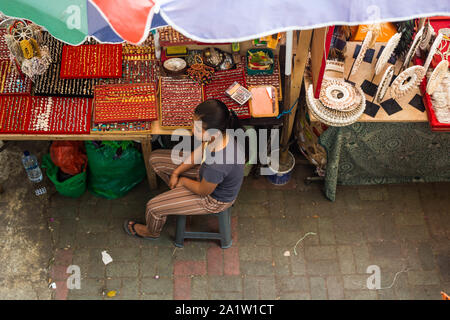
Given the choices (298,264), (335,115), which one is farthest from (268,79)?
(298,264)

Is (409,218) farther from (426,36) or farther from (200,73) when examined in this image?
(200,73)

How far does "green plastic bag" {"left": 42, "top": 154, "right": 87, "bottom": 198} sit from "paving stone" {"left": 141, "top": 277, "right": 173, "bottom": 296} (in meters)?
1.08

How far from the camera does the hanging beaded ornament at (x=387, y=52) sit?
348 cm

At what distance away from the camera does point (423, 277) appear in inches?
159

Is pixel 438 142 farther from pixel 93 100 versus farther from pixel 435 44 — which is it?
pixel 93 100

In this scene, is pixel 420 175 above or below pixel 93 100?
below

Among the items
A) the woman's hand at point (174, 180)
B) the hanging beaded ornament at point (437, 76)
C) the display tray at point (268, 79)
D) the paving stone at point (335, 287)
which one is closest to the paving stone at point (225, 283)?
the paving stone at point (335, 287)

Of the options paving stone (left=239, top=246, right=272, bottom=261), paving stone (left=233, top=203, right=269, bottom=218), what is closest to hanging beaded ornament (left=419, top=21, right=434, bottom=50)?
paving stone (left=233, top=203, right=269, bottom=218)

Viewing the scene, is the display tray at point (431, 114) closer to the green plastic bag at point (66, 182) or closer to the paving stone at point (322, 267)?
the paving stone at point (322, 267)

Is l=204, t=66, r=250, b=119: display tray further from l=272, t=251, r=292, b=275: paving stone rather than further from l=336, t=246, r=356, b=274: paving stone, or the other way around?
l=336, t=246, r=356, b=274: paving stone

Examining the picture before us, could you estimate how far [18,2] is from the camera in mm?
2428

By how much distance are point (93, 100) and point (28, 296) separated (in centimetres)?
178

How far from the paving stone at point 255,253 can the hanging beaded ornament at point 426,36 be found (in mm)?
2216
